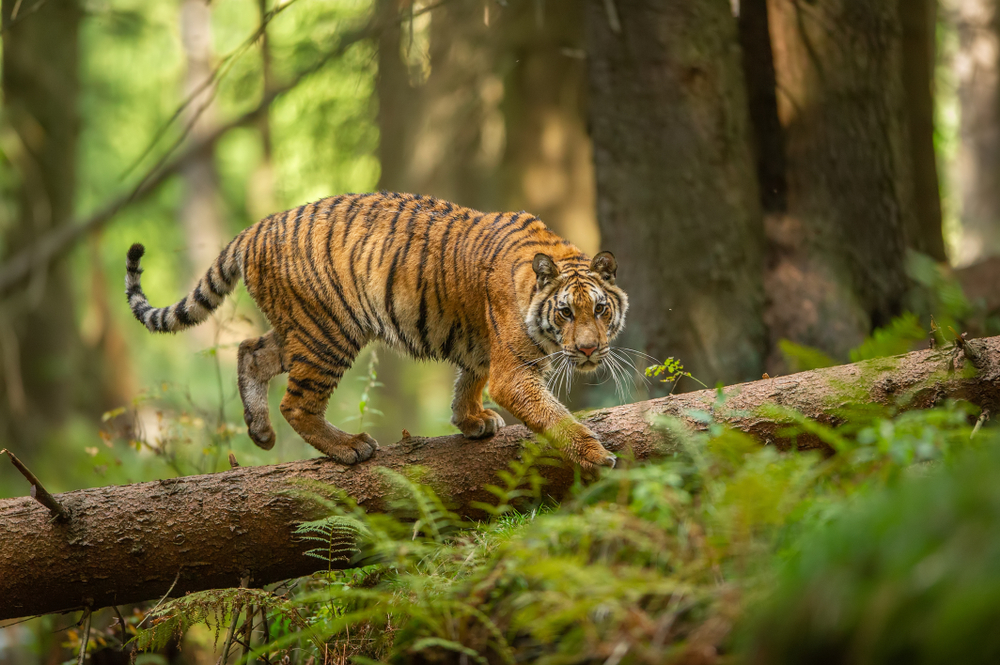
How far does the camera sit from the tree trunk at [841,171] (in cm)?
743

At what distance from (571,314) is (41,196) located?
36.9 feet

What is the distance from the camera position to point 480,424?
214 inches

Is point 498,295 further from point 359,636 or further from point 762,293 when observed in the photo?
point 762,293

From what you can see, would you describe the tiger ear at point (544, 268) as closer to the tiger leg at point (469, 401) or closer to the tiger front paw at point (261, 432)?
the tiger leg at point (469, 401)

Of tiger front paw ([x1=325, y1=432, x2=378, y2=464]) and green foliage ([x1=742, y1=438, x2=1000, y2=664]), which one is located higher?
green foliage ([x1=742, y1=438, x2=1000, y2=664])

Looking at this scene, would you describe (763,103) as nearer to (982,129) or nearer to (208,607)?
(208,607)

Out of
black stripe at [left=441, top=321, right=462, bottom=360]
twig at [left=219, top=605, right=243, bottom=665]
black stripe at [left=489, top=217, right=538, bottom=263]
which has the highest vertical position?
black stripe at [left=489, top=217, right=538, bottom=263]

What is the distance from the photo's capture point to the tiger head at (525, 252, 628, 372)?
490cm

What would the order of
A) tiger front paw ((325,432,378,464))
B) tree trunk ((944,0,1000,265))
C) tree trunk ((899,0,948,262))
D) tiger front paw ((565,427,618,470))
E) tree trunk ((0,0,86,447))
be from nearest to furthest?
tiger front paw ((565,427,618,470))
tiger front paw ((325,432,378,464))
tree trunk ((899,0,948,262))
tree trunk ((0,0,86,447))
tree trunk ((944,0,1000,265))

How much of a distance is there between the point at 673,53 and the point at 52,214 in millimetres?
10267

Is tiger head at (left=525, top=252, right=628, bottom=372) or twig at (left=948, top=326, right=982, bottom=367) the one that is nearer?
twig at (left=948, top=326, right=982, bottom=367)

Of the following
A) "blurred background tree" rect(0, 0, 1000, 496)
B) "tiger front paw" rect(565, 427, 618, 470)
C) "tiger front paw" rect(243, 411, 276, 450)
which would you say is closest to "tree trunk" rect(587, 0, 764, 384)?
"blurred background tree" rect(0, 0, 1000, 496)

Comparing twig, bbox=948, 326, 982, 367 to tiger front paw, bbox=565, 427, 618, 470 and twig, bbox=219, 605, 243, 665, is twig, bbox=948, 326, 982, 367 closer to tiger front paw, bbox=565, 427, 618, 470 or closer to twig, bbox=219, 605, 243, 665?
tiger front paw, bbox=565, 427, 618, 470

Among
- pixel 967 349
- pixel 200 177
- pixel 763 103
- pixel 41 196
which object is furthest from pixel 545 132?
pixel 200 177
